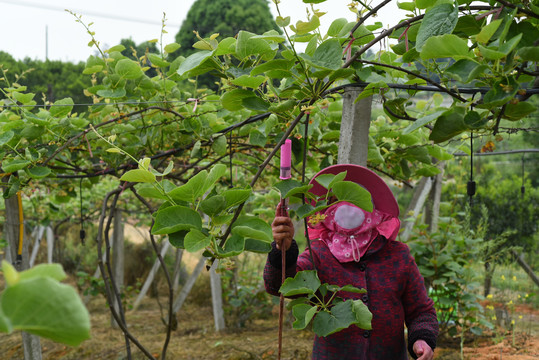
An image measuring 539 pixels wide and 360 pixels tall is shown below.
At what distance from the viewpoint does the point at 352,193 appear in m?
0.87

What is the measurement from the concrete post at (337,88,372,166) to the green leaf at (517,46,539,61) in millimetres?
799

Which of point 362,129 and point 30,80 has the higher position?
point 30,80

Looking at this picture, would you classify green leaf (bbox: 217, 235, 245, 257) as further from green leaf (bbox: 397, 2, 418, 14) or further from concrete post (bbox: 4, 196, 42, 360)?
concrete post (bbox: 4, 196, 42, 360)

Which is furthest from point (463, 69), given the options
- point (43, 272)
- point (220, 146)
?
point (220, 146)

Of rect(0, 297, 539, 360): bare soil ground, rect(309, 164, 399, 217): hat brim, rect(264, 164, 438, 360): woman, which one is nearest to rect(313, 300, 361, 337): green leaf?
rect(264, 164, 438, 360): woman

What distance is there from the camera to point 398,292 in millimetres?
1529

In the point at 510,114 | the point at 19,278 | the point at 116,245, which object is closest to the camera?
the point at 19,278

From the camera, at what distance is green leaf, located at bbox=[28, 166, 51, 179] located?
168 cm

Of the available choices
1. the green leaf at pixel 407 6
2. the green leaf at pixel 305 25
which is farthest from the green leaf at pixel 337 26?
the green leaf at pixel 305 25

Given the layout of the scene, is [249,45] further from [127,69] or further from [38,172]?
[38,172]

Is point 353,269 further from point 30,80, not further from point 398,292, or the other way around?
point 30,80

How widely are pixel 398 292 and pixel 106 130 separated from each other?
53.0 inches

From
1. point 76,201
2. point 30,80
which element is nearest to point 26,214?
point 76,201

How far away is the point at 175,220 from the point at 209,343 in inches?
133
